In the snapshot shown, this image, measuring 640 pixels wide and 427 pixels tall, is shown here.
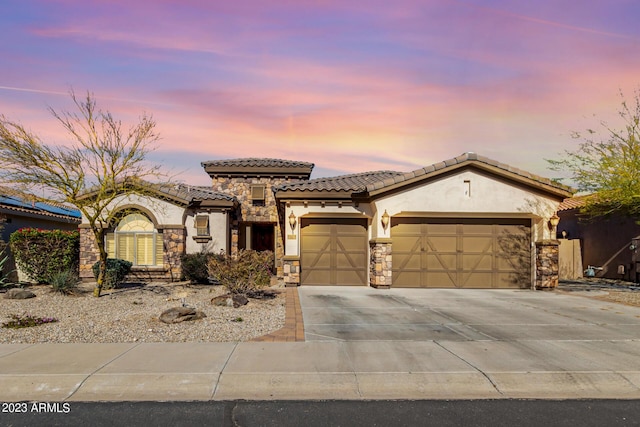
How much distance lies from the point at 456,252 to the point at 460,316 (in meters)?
5.84

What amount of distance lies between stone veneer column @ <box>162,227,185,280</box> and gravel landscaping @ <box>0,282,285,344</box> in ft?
13.4

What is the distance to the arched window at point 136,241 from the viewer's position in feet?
61.7

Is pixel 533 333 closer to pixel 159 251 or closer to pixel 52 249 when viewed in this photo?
pixel 159 251

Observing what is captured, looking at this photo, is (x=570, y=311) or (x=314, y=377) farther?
(x=570, y=311)

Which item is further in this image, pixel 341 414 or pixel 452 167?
pixel 452 167

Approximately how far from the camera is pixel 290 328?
912 cm

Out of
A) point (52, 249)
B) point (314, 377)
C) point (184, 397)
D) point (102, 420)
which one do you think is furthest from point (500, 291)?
point (52, 249)

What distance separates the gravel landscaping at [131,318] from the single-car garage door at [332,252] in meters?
3.21

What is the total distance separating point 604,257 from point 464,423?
20.6 meters

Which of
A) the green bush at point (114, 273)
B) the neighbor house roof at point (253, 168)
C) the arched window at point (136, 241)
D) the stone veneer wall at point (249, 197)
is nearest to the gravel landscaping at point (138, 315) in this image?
the green bush at point (114, 273)

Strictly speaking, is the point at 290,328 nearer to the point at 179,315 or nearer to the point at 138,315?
the point at 179,315

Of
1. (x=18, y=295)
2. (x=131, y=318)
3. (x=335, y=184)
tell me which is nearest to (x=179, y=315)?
(x=131, y=318)

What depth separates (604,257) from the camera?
71.1 ft

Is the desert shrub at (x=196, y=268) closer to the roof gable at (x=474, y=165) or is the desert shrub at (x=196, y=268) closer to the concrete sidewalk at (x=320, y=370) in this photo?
the roof gable at (x=474, y=165)
